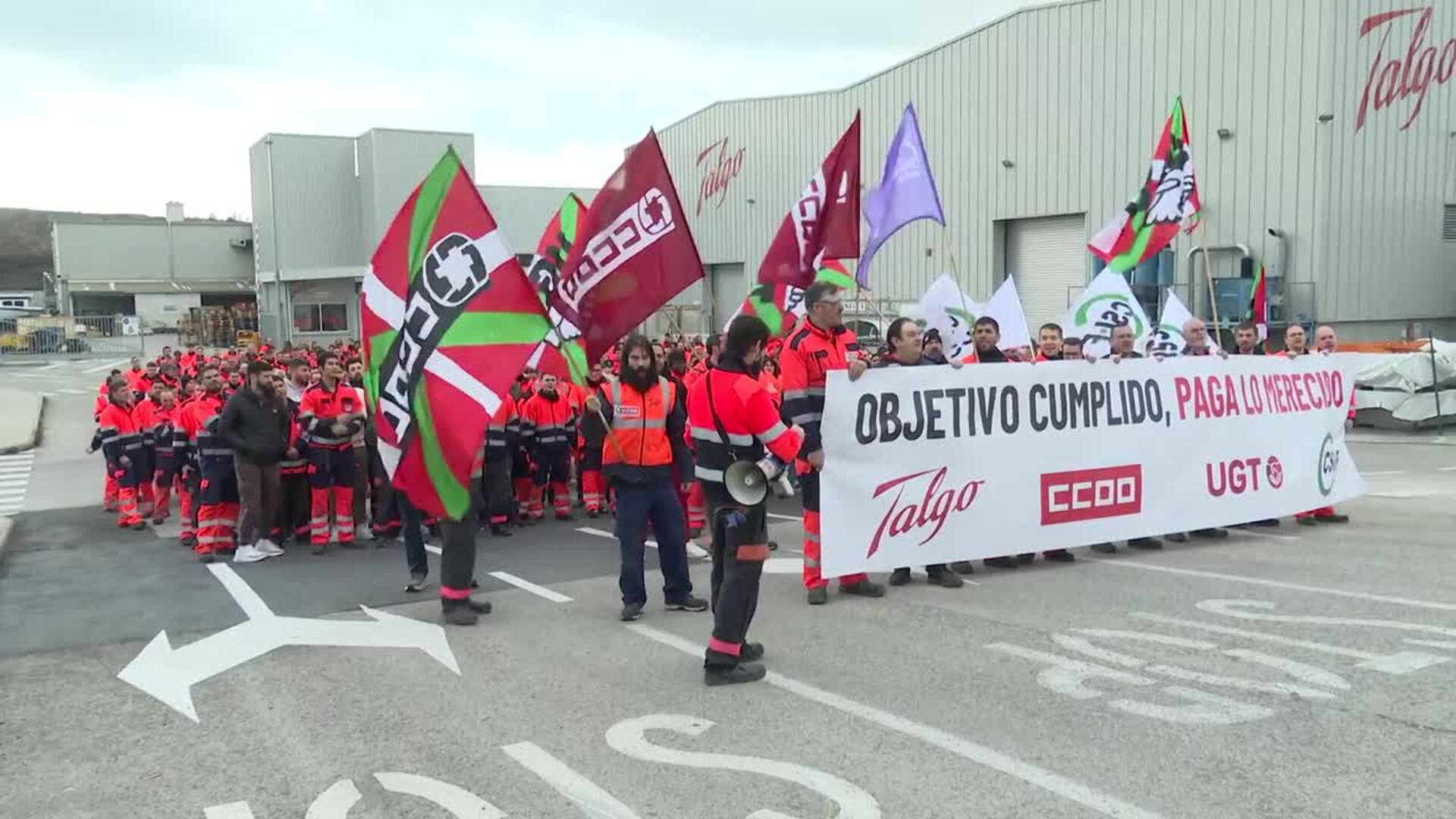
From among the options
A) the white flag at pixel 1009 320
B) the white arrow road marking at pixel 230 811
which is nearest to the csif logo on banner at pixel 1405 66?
the white flag at pixel 1009 320

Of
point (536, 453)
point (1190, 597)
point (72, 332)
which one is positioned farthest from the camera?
point (72, 332)

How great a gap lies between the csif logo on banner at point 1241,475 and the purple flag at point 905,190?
348 centimetres

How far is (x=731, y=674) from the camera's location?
19.6 ft

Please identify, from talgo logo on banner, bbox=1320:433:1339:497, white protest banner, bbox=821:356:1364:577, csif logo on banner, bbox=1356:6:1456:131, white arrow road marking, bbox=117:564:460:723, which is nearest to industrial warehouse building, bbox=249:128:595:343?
csif logo on banner, bbox=1356:6:1456:131

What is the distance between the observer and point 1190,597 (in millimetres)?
7621

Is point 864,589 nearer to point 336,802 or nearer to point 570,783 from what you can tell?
point 570,783

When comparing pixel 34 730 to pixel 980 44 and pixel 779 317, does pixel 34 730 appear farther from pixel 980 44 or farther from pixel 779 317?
pixel 980 44

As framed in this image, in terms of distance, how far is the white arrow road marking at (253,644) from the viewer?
6.29 metres

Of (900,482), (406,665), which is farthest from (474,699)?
(900,482)

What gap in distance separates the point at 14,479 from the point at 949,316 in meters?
14.8

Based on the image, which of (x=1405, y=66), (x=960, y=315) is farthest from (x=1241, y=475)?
(x=1405, y=66)

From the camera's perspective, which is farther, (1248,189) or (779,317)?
(1248,189)

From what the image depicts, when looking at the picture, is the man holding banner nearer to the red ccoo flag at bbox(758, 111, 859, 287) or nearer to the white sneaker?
the red ccoo flag at bbox(758, 111, 859, 287)

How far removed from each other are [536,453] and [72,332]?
→ 170 feet
